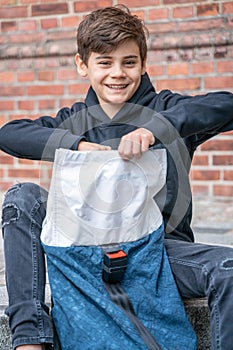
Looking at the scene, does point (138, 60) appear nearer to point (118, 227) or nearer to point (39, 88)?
point (118, 227)

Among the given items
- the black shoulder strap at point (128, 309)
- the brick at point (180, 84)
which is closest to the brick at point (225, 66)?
the brick at point (180, 84)

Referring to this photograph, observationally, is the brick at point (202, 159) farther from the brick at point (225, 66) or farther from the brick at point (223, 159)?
the brick at point (225, 66)

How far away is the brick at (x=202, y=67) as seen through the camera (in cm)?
351

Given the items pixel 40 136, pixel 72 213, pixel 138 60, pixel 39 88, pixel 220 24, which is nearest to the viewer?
pixel 72 213

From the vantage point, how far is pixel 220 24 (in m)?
3.44

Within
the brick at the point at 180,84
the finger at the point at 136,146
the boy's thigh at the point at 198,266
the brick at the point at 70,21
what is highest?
the brick at the point at 70,21

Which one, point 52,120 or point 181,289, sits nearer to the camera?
point 181,289

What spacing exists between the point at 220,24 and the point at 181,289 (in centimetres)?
201

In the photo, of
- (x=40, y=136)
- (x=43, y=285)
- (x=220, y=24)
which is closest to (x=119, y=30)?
(x=40, y=136)

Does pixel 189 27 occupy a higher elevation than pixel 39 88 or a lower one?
higher

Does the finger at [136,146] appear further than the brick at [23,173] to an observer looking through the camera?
No

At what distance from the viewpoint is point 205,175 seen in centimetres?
360

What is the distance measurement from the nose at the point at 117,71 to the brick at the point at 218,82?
1.63 meters

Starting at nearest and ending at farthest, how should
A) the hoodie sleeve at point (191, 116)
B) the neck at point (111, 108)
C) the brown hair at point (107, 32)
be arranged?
1. the hoodie sleeve at point (191, 116)
2. the brown hair at point (107, 32)
3. the neck at point (111, 108)
